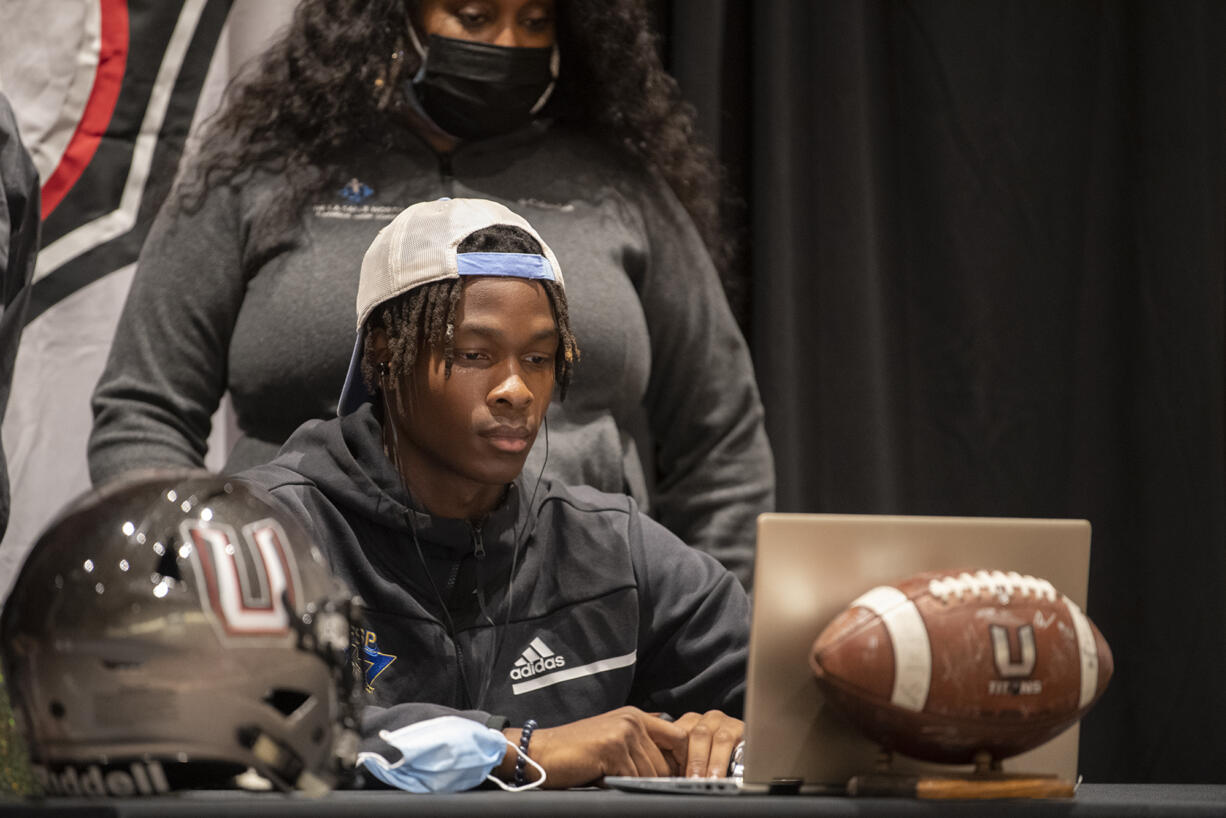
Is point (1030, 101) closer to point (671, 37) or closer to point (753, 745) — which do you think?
point (671, 37)

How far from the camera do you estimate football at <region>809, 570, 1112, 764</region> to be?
1463mm

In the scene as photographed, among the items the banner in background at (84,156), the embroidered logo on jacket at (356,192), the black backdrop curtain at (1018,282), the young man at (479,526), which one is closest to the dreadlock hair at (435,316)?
the young man at (479,526)

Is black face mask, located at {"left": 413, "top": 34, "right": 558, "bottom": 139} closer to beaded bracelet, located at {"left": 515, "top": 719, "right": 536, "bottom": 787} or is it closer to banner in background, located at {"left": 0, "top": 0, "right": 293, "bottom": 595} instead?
banner in background, located at {"left": 0, "top": 0, "right": 293, "bottom": 595}

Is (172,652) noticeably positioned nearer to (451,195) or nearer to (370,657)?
(370,657)

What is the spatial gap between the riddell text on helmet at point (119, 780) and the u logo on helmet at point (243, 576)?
0.46ft

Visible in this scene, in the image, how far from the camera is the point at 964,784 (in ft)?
4.80

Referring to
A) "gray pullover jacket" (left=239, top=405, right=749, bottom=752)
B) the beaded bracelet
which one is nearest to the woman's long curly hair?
"gray pullover jacket" (left=239, top=405, right=749, bottom=752)

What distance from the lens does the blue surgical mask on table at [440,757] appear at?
1.53 metres

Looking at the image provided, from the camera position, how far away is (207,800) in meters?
1.30

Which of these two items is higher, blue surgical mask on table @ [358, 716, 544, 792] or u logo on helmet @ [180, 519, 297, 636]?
u logo on helmet @ [180, 519, 297, 636]

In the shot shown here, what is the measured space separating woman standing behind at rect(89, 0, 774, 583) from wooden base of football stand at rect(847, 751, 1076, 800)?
0.97 meters

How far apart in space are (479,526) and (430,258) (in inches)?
14.8

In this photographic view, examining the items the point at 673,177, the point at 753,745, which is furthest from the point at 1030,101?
the point at 753,745

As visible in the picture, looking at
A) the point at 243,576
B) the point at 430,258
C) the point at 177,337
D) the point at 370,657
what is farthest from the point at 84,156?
the point at 243,576
